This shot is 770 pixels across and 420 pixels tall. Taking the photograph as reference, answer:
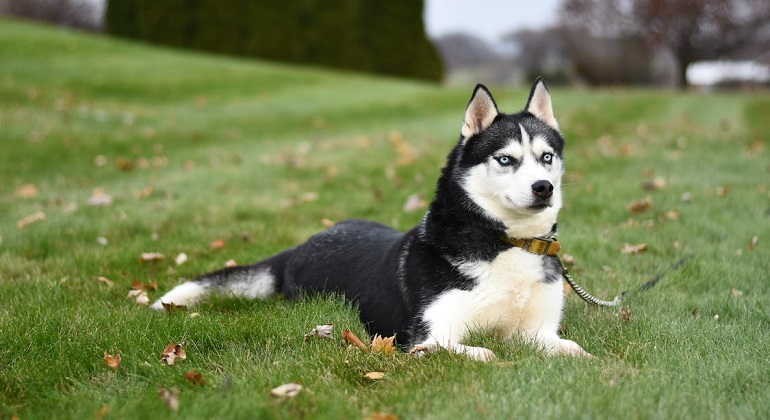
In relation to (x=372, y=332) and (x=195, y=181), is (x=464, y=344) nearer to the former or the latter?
(x=372, y=332)

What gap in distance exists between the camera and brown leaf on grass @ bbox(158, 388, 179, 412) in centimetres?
308

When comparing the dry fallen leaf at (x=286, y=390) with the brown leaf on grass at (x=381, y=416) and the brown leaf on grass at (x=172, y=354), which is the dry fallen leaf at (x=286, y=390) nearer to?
the brown leaf on grass at (x=381, y=416)

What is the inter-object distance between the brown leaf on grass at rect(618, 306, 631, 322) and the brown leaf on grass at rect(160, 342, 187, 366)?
9.05 feet

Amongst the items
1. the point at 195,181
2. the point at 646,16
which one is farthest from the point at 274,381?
the point at 646,16

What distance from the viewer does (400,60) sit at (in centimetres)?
3450

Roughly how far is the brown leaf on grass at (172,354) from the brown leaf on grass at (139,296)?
1.17 meters

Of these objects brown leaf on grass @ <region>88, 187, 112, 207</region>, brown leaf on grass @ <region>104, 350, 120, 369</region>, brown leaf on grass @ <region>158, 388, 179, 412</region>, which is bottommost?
brown leaf on grass @ <region>88, 187, 112, 207</region>

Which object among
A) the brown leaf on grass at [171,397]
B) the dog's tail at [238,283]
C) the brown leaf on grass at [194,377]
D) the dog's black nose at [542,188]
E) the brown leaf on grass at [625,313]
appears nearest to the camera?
the brown leaf on grass at [171,397]

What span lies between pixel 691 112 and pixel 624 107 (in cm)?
200

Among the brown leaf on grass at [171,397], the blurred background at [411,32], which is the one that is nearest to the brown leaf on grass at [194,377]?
the brown leaf on grass at [171,397]

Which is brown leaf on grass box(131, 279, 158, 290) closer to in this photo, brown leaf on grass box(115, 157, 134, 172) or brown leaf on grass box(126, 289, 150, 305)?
brown leaf on grass box(126, 289, 150, 305)

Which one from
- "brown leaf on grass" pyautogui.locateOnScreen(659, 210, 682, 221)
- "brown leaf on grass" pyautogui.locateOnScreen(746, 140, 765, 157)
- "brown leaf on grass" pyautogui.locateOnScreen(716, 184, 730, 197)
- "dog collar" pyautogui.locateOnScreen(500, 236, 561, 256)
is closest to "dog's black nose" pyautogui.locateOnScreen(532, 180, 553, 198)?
"dog collar" pyautogui.locateOnScreen(500, 236, 561, 256)

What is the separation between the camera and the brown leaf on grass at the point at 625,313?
4367mm

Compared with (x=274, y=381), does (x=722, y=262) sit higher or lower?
higher
